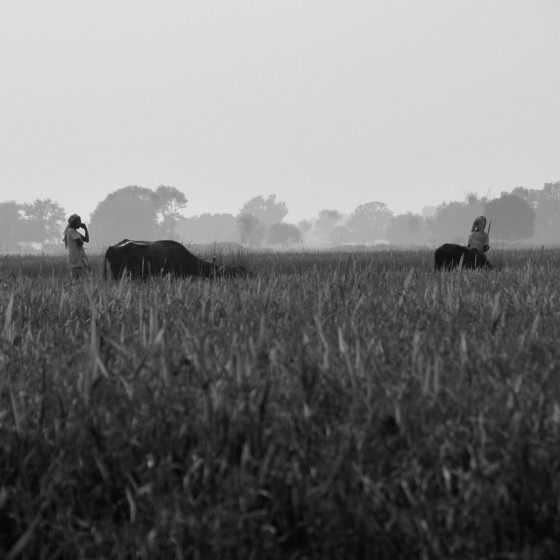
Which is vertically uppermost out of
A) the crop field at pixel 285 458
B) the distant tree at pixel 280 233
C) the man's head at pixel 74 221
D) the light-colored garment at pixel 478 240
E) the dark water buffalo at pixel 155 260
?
the distant tree at pixel 280 233

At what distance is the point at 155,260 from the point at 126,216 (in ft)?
342

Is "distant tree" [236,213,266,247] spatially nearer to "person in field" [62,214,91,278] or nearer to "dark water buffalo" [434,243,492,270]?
"dark water buffalo" [434,243,492,270]

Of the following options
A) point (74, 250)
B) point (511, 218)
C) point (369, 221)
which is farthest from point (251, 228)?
point (74, 250)

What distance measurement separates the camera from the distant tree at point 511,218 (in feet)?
315

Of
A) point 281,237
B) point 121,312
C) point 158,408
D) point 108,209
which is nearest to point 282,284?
point 121,312

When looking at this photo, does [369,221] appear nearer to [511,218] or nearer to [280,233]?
[280,233]

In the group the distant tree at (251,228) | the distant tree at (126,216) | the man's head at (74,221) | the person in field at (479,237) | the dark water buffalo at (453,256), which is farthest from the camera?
the distant tree at (251,228)

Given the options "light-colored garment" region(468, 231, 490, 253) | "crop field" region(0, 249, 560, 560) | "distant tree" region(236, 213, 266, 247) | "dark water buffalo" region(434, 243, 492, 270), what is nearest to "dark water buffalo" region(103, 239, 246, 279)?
"dark water buffalo" region(434, 243, 492, 270)

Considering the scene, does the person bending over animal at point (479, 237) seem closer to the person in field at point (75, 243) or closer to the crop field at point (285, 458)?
the person in field at point (75, 243)

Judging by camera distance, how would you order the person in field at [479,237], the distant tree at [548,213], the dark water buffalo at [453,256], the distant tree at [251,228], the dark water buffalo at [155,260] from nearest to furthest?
1. the dark water buffalo at [155,260]
2. the dark water buffalo at [453,256]
3. the person in field at [479,237]
4. the distant tree at [251,228]
5. the distant tree at [548,213]

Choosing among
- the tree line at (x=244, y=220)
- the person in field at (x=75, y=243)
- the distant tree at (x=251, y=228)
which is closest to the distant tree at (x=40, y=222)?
the tree line at (x=244, y=220)

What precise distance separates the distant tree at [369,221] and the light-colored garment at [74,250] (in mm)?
172132

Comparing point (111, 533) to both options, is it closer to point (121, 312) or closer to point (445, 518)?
point (445, 518)

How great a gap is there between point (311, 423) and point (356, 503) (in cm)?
30
